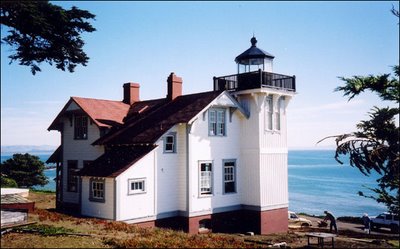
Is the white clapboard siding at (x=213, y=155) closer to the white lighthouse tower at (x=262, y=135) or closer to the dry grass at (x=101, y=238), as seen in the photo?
the white lighthouse tower at (x=262, y=135)

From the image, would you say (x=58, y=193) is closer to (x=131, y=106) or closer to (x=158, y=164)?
(x=131, y=106)

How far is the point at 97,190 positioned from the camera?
21188 millimetres

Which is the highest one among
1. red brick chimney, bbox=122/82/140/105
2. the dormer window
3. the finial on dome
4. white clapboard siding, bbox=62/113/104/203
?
the finial on dome

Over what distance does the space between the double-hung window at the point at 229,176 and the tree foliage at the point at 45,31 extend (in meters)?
10.4

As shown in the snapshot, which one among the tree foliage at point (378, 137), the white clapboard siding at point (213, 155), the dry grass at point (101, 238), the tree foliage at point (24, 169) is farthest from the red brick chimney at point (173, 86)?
the tree foliage at point (24, 169)

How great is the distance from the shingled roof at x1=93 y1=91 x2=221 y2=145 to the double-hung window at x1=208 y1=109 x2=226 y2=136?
3.01ft

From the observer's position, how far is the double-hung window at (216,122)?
23109 mm

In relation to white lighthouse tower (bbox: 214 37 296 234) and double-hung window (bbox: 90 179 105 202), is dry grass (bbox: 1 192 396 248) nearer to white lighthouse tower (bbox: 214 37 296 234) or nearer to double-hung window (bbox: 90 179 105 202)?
double-hung window (bbox: 90 179 105 202)

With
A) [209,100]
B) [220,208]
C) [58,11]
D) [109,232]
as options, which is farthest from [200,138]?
[58,11]

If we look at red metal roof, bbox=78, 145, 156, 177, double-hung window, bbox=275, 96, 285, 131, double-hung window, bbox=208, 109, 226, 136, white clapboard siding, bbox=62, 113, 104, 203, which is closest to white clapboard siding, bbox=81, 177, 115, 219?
red metal roof, bbox=78, 145, 156, 177

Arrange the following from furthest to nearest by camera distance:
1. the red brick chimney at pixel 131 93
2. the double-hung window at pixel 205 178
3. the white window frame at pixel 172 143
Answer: the red brick chimney at pixel 131 93, the double-hung window at pixel 205 178, the white window frame at pixel 172 143

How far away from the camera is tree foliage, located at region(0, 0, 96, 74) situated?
15.1 meters

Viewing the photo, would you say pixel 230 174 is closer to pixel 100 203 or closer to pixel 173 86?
pixel 173 86

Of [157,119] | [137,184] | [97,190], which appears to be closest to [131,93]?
[157,119]
